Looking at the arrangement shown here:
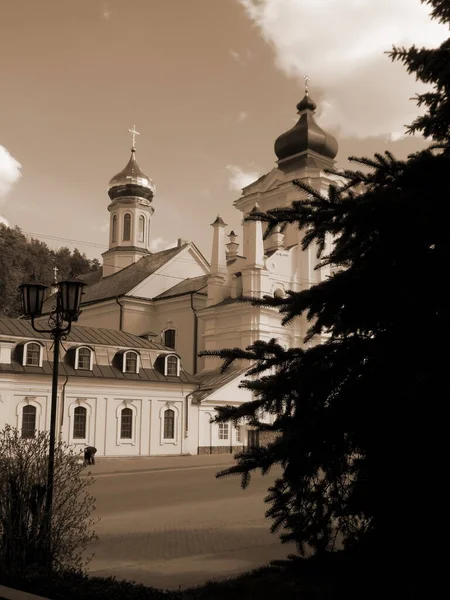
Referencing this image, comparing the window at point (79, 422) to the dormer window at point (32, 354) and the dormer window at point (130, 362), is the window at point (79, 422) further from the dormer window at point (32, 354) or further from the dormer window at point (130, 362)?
the dormer window at point (130, 362)

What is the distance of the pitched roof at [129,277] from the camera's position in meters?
49.4

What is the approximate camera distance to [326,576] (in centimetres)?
652

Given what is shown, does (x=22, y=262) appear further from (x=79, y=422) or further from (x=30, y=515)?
(x=30, y=515)

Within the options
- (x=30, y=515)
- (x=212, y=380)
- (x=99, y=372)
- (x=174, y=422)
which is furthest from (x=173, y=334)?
(x=30, y=515)

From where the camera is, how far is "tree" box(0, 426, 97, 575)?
7.25 meters

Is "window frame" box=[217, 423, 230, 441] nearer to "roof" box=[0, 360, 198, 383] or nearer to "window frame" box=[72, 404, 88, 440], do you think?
"roof" box=[0, 360, 198, 383]

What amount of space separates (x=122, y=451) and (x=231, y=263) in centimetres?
1835

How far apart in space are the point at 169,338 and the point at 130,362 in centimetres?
1434

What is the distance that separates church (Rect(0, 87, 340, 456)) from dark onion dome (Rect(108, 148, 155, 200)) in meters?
0.10

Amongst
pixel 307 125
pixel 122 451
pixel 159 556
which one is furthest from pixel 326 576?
pixel 307 125

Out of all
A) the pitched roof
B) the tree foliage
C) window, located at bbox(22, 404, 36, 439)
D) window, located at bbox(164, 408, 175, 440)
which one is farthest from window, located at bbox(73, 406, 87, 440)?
the tree foliage

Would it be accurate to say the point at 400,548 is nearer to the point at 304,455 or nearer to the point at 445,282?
the point at 304,455

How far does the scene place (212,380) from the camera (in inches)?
1515

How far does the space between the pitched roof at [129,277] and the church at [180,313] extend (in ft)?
0.50
